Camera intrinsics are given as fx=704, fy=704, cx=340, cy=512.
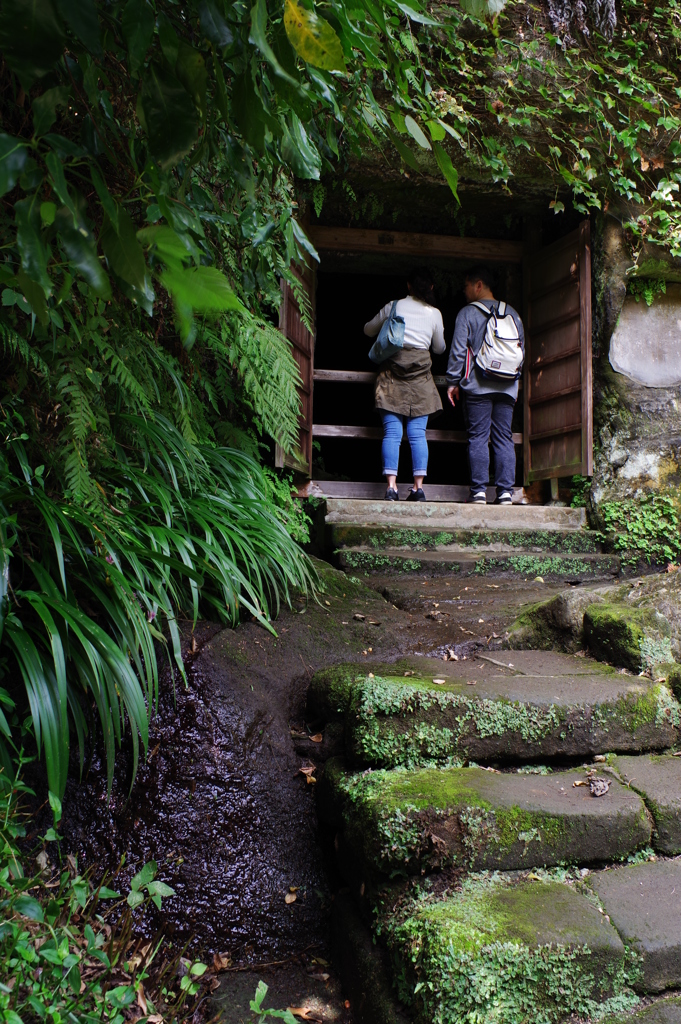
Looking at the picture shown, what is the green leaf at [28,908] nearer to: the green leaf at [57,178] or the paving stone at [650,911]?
the green leaf at [57,178]

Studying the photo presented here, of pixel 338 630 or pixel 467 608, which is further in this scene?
pixel 467 608

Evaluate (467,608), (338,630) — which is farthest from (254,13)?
(467,608)

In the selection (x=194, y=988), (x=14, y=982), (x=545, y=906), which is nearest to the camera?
(x=14, y=982)

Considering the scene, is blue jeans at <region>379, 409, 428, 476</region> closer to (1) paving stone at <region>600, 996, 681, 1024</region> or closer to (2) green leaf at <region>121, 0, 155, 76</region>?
(1) paving stone at <region>600, 996, 681, 1024</region>

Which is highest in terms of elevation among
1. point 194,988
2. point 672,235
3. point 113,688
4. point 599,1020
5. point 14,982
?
point 672,235

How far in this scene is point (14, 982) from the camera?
1380 millimetres

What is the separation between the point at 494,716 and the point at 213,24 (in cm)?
217

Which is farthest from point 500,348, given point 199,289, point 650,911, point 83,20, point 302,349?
point 199,289

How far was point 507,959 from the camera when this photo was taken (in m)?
1.70

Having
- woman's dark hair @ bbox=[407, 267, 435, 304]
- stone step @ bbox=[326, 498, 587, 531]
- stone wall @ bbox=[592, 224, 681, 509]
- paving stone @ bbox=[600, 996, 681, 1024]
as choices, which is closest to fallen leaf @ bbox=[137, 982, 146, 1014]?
paving stone @ bbox=[600, 996, 681, 1024]

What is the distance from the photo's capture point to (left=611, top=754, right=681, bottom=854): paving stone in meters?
2.18

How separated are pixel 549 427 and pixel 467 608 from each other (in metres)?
2.71

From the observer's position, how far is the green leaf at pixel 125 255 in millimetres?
802

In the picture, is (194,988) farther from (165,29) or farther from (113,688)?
(165,29)
